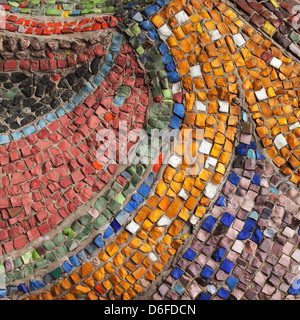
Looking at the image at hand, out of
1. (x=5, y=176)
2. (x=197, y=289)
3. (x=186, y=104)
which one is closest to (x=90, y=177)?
(x=5, y=176)

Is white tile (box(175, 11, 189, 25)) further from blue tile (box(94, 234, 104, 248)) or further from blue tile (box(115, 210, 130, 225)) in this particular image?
blue tile (box(94, 234, 104, 248))

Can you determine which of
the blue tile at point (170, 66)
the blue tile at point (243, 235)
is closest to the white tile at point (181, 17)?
the blue tile at point (170, 66)

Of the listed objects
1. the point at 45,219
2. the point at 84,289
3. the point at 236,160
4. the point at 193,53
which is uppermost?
the point at 193,53

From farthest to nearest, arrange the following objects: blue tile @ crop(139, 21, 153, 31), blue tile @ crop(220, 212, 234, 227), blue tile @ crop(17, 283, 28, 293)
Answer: blue tile @ crop(139, 21, 153, 31) < blue tile @ crop(220, 212, 234, 227) < blue tile @ crop(17, 283, 28, 293)

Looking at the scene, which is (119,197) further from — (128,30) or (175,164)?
(128,30)

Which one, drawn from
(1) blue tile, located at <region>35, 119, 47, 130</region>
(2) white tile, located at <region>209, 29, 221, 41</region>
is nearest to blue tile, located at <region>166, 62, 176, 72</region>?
(2) white tile, located at <region>209, 29, 221, 41</region>

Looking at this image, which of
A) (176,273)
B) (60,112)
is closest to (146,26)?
(60,112)

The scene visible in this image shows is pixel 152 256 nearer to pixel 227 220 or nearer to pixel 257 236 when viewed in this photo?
pixel 227 220
